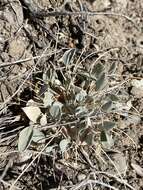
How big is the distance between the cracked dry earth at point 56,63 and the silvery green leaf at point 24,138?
69 millimetres

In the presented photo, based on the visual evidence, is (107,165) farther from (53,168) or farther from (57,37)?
(57,37)

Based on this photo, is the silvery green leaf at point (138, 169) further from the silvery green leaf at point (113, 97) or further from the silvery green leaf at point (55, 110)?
the silvery green leaf at point (55, 110)

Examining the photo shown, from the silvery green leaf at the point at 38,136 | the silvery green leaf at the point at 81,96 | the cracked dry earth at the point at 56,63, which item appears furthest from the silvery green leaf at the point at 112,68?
the silvery green leaf at the point at 38,136

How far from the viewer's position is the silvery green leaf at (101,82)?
1.77m

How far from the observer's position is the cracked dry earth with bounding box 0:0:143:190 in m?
1.75

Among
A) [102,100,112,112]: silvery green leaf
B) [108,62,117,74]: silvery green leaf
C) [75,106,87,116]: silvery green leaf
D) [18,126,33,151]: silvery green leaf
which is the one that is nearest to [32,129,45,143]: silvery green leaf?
[18,126,33,151]: silvery green leaf

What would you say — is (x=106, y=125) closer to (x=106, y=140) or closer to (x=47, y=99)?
(x=106, y=140)

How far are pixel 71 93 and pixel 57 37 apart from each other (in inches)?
11.8

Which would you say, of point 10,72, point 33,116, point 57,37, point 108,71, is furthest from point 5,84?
point 108,71

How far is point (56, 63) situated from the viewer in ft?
6.26

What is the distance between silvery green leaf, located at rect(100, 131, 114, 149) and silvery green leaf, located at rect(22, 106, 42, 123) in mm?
284

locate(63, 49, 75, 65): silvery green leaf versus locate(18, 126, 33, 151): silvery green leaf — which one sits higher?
locate(63, 49, 75, 65): silvery green leaf

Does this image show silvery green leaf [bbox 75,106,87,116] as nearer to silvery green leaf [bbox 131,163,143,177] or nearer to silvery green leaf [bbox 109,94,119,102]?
silvery green leaf [bbox 109,94,119,102]

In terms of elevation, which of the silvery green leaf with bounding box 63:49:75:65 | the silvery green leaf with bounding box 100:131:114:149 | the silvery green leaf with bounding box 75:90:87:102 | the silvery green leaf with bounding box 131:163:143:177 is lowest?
the silvery green leaf with bounding box 131:163:143:177
